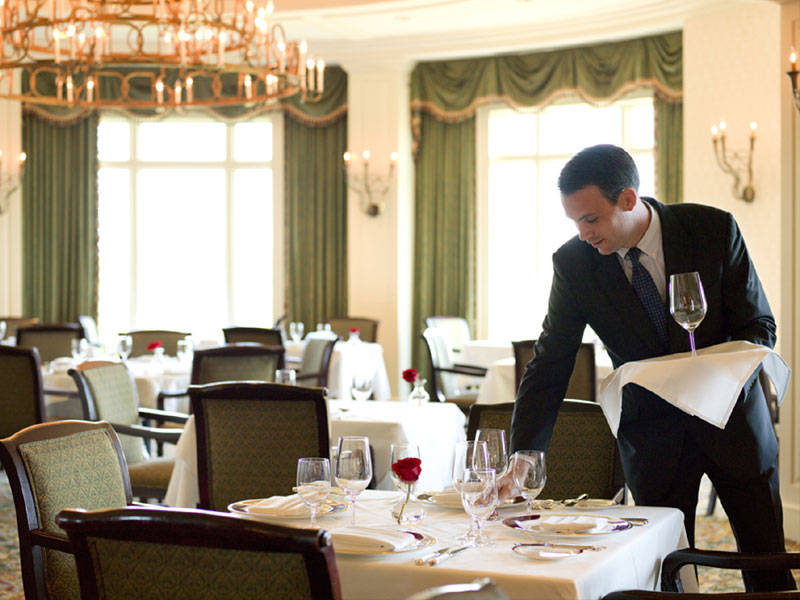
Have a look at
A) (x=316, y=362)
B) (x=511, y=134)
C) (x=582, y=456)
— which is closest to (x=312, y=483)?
(x=582, y=456)

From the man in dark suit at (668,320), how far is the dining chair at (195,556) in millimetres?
949

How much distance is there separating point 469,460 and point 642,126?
7947 millimetres

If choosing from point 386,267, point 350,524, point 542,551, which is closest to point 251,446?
point 350,524

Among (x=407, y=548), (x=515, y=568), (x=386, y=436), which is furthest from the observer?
(x=386, y=436)

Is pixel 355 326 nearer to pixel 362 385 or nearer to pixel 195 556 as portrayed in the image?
→ pixel 362 385

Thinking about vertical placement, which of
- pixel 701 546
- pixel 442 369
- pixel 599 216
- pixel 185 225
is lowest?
pixel 701 546

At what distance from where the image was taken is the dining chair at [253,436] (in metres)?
3.59

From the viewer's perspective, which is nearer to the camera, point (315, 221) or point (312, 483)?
point (312, 483)

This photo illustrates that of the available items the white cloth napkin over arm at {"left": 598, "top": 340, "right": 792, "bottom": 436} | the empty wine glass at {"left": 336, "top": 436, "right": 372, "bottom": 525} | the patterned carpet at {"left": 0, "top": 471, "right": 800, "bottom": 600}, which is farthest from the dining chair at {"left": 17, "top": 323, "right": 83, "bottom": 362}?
the white cloth napkin over arm at {"left": 598, "top": 340, "right": 792, "bottom": 436}

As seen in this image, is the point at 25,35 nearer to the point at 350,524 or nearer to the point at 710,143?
the point at 350,524

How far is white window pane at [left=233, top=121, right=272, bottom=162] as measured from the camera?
10828 mm

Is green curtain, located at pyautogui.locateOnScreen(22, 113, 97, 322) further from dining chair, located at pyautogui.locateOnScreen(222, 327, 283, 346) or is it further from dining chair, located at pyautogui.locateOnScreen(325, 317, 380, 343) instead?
dining chair, located at pyautogui.locateOnScreen(222, 327, 283, 346)

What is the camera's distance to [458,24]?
9.38 meters

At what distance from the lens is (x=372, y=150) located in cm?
1017
